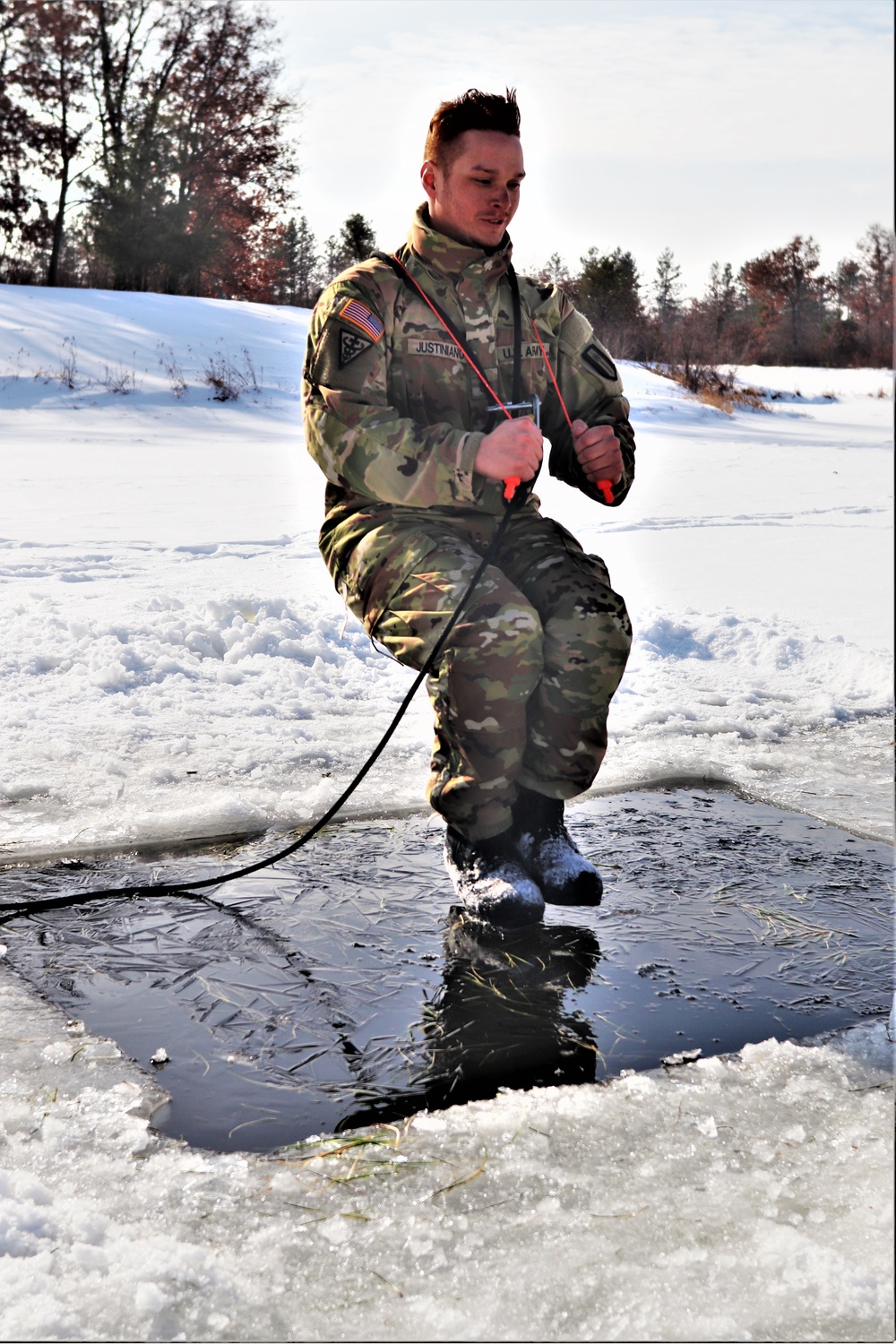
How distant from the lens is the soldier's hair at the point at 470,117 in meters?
2.61

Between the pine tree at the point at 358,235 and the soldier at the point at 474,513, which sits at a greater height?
the pine tree at the point at 358,235

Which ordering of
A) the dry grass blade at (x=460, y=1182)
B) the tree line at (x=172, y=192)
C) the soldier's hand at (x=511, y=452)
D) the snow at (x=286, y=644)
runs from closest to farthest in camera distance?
the dry grass blade at (x=460, y=1182)
the soldier's hand at (x=511, y=452)
the snow at (x=286, y=644)
the tree line at (x=172, y=192)

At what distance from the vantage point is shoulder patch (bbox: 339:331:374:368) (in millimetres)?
2607

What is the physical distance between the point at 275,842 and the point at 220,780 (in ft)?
1.50

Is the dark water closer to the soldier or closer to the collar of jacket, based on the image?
the soldier

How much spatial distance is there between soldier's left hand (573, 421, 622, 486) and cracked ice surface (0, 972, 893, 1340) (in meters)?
1.39

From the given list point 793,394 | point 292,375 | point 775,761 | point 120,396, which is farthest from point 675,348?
point 775,761

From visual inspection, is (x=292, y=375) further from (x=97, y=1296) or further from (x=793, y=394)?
(x=97, y=1296)

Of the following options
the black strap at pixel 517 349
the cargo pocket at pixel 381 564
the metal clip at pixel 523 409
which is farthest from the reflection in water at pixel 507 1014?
the black strap at pixel 517 349

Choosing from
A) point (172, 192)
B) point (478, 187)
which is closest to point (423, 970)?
point (478, 187)

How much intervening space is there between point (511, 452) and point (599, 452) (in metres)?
0.36

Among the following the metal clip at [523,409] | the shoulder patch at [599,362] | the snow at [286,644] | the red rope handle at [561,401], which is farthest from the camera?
the snow at [286,644]

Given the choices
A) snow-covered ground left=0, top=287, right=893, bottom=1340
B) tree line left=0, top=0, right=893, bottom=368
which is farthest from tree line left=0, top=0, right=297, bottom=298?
snow-covered ground left=0, top=287, right=893, bottom=1340

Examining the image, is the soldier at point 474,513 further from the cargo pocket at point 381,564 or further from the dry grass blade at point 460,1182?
the dry grass blade at point 460,1182
